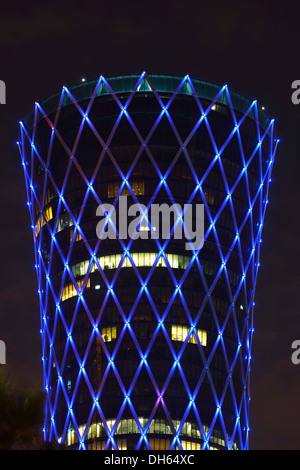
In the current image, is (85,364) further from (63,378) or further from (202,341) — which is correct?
(202,341)

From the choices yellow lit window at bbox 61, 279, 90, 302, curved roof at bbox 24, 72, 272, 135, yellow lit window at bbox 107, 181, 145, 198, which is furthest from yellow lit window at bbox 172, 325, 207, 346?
curved roof at bbox 24, 72, 272, 135

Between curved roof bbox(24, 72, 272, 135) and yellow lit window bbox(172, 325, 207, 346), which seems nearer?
yellow lit window bbox(172, 325, 207, 346)

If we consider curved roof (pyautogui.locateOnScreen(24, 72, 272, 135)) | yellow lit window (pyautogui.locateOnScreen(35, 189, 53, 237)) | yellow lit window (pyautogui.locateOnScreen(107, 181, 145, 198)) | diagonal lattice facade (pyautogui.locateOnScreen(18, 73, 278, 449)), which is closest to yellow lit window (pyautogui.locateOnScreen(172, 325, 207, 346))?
diagonal lattice facade (pyautogui.locateOnScreen(18, 73, 278, 449))

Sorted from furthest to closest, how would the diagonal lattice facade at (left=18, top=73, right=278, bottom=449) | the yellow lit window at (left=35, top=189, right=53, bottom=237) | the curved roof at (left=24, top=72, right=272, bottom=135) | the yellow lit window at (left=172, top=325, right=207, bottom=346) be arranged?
the curved roof at (left=24, top=72, right=272, bottom=135), the yellow lit window at (left=35, top=189, right=53, bottom=237), the yellow lit window at (left=172, top=325, right=207, bottom=346), the diagonal lattice facade at (left=18, top=73, right=278, bottom=449)

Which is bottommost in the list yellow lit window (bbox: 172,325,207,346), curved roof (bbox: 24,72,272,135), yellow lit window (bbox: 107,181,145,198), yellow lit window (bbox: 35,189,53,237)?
yellow lit window (bbox: 172,325,207,346)

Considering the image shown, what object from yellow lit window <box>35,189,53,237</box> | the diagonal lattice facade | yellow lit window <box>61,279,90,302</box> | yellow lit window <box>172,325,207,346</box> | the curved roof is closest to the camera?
the diagonal lattice facade

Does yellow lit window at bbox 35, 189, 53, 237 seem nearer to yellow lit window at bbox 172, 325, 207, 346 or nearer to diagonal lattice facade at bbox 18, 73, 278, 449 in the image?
diagonal lattice facade at bbox 18, 73, 278, 449

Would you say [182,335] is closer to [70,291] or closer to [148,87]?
[70,291]

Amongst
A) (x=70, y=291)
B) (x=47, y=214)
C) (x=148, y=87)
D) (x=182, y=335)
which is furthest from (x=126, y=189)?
(x=182, y=335)

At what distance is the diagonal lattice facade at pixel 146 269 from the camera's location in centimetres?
13325

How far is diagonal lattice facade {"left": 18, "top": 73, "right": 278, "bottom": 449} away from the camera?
13325cm

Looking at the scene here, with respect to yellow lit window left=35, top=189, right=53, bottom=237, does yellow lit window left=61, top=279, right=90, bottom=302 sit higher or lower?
lower

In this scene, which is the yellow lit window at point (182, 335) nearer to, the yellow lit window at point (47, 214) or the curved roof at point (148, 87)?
the yellow lit window at point (47, 214)

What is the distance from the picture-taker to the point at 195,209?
452 ft
